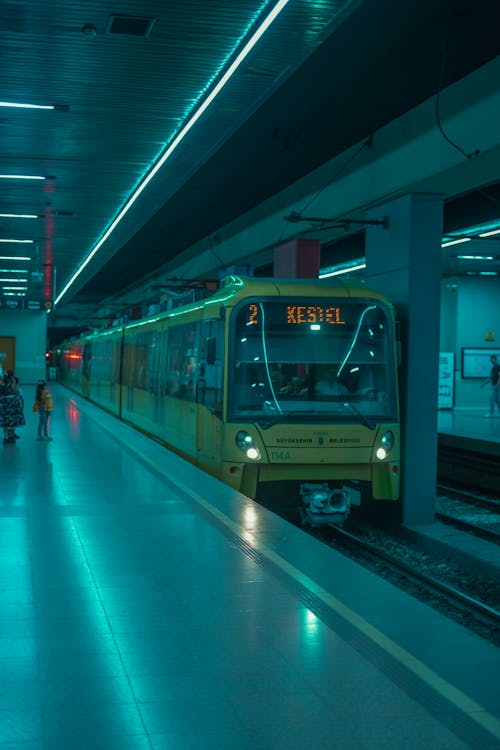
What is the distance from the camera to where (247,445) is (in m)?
12.4

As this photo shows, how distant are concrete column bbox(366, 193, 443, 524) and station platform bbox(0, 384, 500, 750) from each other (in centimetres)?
492

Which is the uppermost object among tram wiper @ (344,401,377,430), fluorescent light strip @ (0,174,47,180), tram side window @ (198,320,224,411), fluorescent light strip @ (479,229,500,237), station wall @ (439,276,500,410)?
fluorescent light strip @ (0,174,47,180)

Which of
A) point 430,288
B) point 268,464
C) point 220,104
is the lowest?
point 268,464

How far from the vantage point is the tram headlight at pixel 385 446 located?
41.8 ft

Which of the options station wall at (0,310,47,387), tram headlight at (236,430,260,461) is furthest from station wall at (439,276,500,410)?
tram headlight at (236,430,260,461)

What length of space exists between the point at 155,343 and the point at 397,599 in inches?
531

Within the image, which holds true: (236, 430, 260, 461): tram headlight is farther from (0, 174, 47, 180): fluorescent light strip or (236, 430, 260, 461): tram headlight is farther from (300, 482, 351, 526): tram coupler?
(0, 174, 47, 180): fluorescent light strip

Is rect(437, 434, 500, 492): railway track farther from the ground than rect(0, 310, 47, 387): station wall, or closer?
closer

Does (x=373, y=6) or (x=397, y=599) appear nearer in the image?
(x=397, y=599)

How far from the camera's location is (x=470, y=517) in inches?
627

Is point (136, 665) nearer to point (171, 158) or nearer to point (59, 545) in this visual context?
point (59, 545)

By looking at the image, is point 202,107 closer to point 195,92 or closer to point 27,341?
point 195,92

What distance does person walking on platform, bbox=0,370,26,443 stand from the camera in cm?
1833

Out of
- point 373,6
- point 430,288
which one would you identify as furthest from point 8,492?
point 373,6
